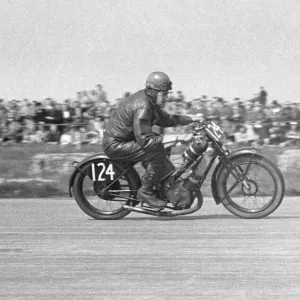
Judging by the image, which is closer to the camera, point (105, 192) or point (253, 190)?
point (253, 190)

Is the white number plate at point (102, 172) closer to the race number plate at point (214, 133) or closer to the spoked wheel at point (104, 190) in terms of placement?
the spoked wheel at point (104, 190)

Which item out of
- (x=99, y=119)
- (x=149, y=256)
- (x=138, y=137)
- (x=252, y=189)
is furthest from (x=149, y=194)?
(x=99, y=119)

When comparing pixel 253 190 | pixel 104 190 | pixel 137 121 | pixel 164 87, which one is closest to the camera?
pixel 137 121

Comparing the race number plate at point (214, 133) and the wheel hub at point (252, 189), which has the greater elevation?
the race number plate at point (214, 133)

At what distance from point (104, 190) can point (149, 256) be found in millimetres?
2677

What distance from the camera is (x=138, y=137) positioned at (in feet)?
30.0

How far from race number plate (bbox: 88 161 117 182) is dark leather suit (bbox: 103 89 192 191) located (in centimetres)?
21

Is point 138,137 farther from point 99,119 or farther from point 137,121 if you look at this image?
point 99,119

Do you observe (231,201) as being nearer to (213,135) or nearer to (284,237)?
(213,135)

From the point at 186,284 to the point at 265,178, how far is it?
12.1 feet

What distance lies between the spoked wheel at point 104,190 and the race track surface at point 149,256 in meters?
0.14

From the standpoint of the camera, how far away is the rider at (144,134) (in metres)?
9.16

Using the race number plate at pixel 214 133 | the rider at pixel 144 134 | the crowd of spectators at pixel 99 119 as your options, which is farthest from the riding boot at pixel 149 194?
the crowd of spectators at pixel 99 119

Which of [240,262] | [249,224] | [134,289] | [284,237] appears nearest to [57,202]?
[249,224]
